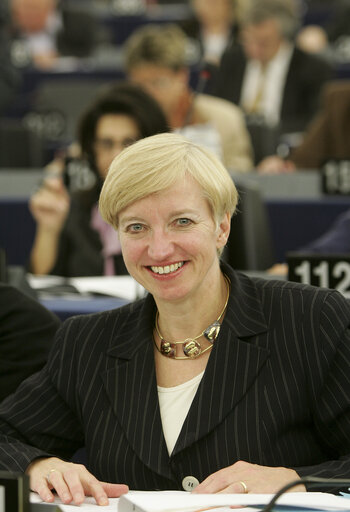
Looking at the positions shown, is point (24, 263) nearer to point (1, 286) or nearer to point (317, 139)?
point (317, 139)

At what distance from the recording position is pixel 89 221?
161 inches

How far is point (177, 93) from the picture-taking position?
5.36m

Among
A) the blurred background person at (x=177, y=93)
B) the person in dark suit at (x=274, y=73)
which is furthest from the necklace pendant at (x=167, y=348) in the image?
the person in dark suit at (x=274, y=73)

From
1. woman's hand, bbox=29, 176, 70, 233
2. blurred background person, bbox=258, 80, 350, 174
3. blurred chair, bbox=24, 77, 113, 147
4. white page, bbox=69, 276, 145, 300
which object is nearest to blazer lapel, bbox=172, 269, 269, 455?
white page, bbox=69, 276, 145, 300

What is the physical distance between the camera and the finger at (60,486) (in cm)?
181

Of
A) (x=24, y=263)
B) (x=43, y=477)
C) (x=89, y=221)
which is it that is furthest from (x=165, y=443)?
(x=24, y=263)

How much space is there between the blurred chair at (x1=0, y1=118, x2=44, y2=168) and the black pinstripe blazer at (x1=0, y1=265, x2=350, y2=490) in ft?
14.0

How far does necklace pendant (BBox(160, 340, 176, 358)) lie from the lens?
202 centimetres

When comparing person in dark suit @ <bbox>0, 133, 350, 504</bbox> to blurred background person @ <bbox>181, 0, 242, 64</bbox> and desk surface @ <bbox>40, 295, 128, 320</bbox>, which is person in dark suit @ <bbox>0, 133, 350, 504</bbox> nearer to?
desk surface @ <bbox>40, 295, 128, 320</bbox>

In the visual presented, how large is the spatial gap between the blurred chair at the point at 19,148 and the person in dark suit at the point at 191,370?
429 centimetres

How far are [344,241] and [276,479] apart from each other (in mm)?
1824

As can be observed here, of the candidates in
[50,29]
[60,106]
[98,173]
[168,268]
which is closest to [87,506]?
[168,268]

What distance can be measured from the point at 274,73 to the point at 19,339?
17.9 feet

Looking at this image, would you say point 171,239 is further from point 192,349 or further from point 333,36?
point 333,36
